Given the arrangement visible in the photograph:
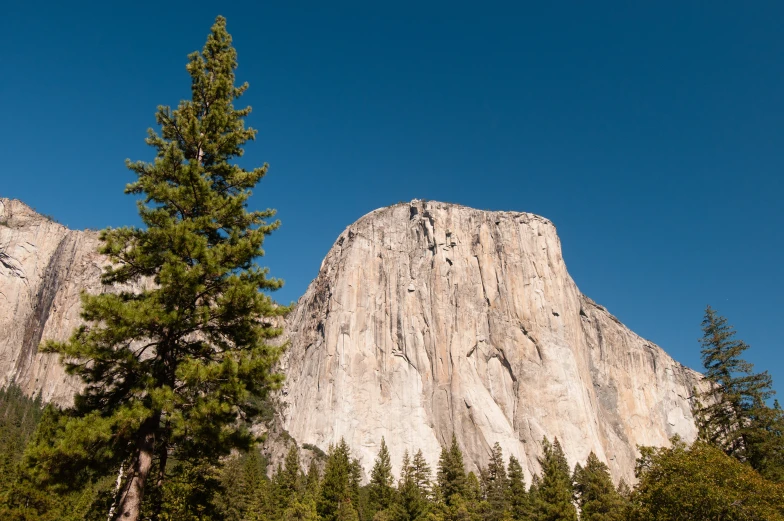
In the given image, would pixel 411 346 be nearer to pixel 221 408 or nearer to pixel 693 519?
pixel 693 519

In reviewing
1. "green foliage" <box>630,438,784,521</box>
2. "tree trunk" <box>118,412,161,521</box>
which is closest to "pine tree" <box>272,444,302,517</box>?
"green foliage" <box>630,438,784,521</box>

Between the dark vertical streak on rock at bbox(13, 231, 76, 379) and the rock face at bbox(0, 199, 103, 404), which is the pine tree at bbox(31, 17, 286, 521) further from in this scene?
the dark vertical streak on rock at bbox(13, 231, 76, 379)

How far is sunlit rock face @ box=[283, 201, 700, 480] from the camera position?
96.0 meters

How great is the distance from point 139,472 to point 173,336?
9.31 ft

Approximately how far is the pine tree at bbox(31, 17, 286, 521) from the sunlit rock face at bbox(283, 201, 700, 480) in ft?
283

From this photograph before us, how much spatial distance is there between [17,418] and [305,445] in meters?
60.4

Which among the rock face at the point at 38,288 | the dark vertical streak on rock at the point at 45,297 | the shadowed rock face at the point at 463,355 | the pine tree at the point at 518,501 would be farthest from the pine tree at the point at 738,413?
the dark vertical streak on rock at the point at 45,297

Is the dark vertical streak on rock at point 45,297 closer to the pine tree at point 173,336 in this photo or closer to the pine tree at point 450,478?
the pine tree at point 450,478

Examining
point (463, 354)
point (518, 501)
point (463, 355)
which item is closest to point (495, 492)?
point (518, 501)

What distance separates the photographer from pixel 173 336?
38.5 ft

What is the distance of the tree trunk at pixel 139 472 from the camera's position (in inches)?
414

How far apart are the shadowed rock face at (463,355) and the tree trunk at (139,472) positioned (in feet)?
283

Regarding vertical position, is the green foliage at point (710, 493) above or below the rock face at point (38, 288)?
below

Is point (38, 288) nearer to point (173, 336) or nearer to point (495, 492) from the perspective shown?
point (495, 492)
